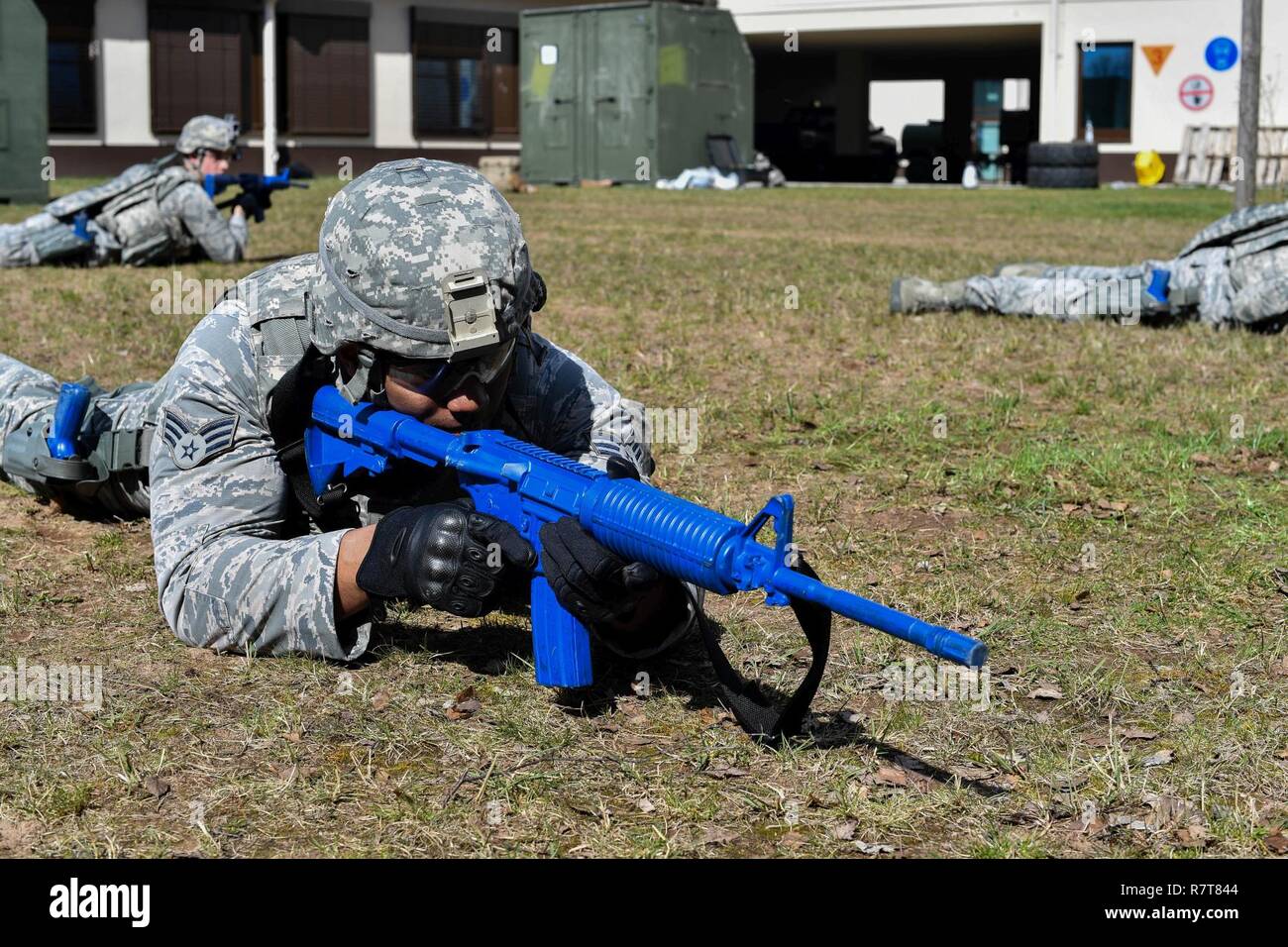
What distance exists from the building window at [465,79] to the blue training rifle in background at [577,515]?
28.8 m

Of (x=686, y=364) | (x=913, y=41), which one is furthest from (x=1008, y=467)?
(x=913, y=41)

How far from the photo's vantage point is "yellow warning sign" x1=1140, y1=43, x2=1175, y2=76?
29906mm

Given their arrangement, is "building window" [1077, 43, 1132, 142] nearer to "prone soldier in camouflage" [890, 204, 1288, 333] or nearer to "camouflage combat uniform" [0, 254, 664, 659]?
"prone soldier in camouflage" [890, 204, 1288, 333]

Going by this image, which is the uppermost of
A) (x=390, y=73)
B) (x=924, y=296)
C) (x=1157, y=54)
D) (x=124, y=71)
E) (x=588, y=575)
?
(x=1157, y=54)

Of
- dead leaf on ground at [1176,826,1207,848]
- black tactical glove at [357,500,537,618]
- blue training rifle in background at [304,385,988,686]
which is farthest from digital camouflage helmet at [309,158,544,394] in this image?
dead leaf on ground at [1176,826,1207,848]

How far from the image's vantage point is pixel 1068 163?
29.8 metres

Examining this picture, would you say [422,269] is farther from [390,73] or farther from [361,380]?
[390,73]

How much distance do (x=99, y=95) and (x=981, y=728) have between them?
26.4m

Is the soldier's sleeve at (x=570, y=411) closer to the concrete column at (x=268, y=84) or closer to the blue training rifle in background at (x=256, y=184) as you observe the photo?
the blue training rifle in background at (x=256, y=184)

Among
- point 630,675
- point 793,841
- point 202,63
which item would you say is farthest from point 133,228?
point 202,63

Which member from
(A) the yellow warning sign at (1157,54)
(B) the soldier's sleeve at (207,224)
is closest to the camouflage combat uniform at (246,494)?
(B) the soldier's sleeve at (207,224)

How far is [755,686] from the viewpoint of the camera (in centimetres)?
366

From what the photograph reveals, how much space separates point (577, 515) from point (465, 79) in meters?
30.2

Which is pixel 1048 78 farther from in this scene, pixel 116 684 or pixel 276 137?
pixel 116 684
